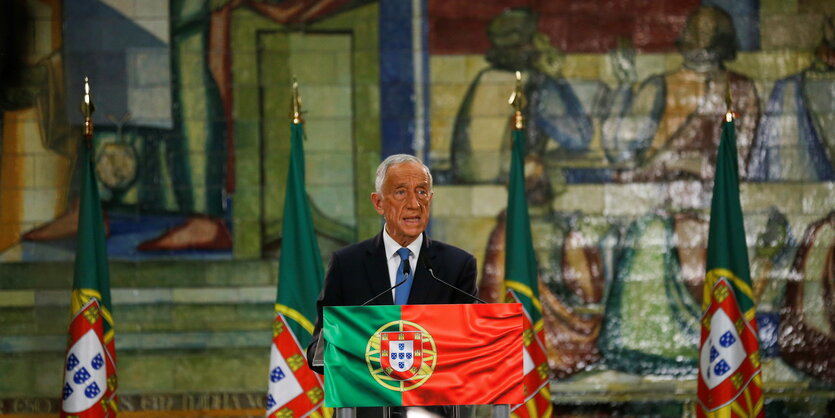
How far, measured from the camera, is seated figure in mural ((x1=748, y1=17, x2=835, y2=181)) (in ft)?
24.4

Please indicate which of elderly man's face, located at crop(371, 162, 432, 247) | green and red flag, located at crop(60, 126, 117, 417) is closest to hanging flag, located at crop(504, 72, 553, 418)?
green and red flag, located at crop(60, 126, 117, 417)

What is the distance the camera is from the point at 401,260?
3627 millimetres

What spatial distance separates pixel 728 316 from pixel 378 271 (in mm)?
3426

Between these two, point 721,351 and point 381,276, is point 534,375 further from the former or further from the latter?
point 381,276

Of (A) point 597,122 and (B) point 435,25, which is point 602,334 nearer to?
(A) point 597,122

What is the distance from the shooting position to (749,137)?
293 inches

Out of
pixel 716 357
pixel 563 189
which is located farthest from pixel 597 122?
pixel 716 357

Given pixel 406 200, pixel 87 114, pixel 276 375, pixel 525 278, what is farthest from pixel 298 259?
pixel 406 200

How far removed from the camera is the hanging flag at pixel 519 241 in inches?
258

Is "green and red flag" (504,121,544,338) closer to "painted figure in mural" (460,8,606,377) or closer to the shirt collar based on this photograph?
"painted figure in mural" (460,8,606,377)

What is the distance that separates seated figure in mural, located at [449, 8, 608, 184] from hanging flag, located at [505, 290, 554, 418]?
1.24 meters

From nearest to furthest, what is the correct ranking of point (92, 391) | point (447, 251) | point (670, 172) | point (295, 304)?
point (447, 251), point (92, 391), point (295, 304), point (670, 172)

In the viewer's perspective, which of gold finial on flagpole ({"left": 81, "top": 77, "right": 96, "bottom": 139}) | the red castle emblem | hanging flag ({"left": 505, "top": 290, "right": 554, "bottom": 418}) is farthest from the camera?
hanging flag ({"left": 505, "top": 290, "right": 554, "bottom": 418})

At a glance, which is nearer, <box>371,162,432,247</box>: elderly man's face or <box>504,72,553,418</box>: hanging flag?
<box>371,162,432,247</box>: elderly man's face
